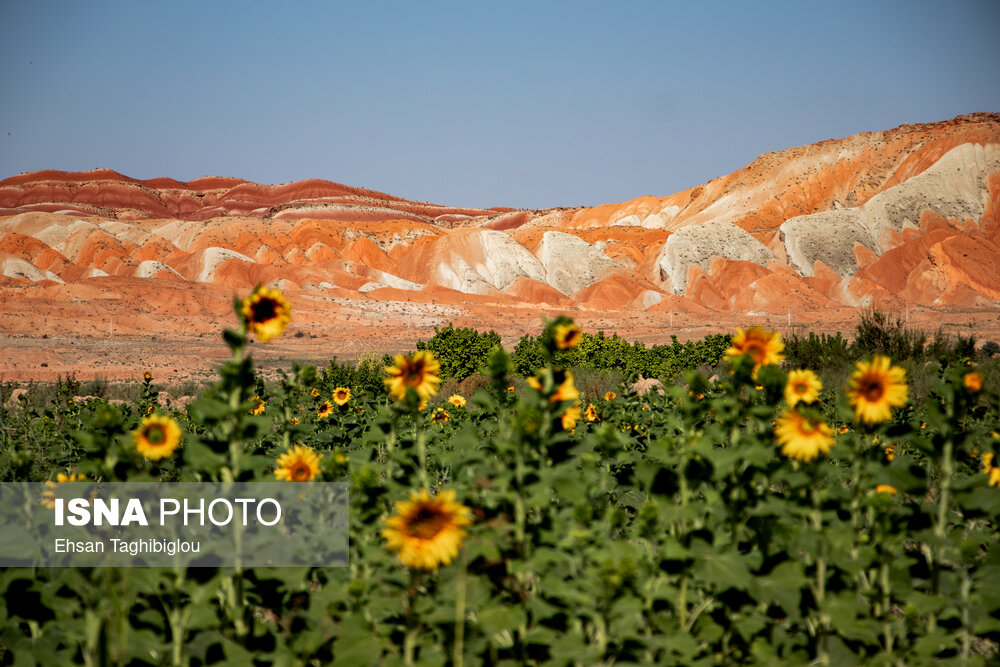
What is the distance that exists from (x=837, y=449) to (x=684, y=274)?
56.6 m

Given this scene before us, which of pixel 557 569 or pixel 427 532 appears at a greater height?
pixel 427 532

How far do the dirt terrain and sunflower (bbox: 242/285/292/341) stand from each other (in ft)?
75.7

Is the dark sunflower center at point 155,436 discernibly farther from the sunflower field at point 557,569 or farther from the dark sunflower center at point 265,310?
the dark sunflower center at point 265,310

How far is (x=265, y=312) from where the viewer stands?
240 centimetres

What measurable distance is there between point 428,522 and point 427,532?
3 cm

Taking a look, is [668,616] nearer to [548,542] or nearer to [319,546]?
[548,542]

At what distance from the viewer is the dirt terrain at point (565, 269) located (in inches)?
1508

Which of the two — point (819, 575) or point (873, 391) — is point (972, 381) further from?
point (819, 575)

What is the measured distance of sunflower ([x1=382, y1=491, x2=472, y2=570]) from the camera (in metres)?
1.95

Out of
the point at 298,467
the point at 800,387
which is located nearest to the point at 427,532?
the point at 298,467

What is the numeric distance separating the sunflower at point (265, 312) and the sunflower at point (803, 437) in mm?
1694

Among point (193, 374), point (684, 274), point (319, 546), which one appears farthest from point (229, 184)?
point (319, 546)

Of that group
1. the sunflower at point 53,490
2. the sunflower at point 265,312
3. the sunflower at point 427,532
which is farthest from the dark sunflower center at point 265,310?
the sunflower at point 53,490

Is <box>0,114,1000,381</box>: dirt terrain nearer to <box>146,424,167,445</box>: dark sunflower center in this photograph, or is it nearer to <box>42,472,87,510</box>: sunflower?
<box>42,472,87,510</box>: sunflower
